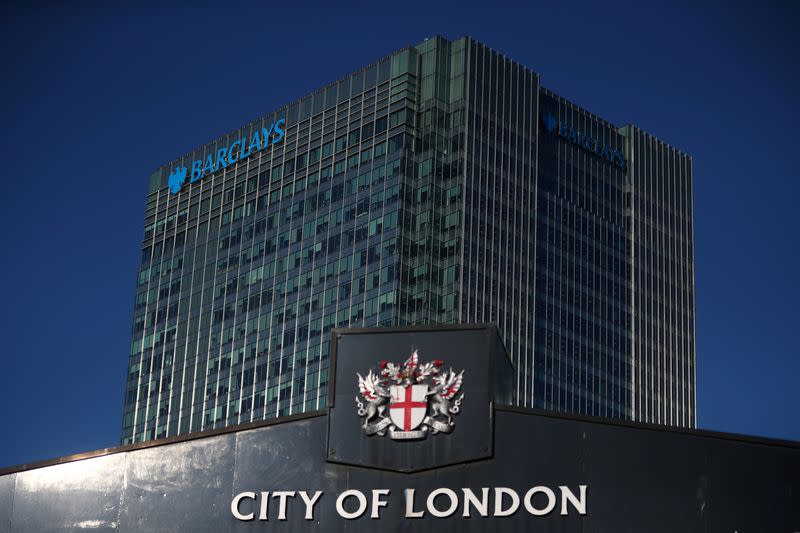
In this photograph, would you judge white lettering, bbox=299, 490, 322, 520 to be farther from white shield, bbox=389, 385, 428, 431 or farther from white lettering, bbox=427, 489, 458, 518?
white lettering, bbox=427, 489, 458, 518

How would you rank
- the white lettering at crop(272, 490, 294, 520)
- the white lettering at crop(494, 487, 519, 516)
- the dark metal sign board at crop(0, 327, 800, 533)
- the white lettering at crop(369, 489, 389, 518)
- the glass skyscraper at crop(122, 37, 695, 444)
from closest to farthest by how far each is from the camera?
the dark metal sign board at crop(0, 327, 800, 533) < the white lettering at crop(494, 487, 519, 516) < the white lettering at crop(369, 489, 389, 518) < the white lettering at crop(272, 490, 294, 520) < the glass skyscraper at crop(122, 37, 695, 444)

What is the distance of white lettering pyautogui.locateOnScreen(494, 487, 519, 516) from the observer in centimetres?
3731

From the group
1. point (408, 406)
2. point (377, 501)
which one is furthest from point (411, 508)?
point (408, 406)

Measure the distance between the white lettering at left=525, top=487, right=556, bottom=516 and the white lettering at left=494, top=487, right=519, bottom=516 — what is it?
0.80 feet

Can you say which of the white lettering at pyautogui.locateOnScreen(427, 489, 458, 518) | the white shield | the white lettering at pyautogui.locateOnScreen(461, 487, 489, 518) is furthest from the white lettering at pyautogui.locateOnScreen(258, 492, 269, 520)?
the white lettering at pyautogui.locateOnScreen(461, 487, 489, 518)

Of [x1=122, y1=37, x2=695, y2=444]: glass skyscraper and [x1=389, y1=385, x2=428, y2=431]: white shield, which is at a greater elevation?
[x1=122, y1=37, x2=695, y2=444]: glass skyscraper

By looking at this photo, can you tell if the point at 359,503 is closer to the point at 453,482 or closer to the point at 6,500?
the point at 453,482

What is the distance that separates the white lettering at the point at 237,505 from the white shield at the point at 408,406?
149 inches

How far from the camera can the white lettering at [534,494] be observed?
37.2 meters

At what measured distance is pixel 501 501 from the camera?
37.4m

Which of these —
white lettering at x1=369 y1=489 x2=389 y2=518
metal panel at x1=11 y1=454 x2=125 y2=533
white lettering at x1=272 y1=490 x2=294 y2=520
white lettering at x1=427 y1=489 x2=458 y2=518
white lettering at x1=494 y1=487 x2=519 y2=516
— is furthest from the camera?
metal panel at x1=11 y1=454 x2=125 y2=533

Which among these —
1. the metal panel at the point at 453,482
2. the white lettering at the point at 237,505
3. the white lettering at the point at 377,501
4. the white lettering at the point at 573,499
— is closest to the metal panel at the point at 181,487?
the metal panel at the point at 453,482

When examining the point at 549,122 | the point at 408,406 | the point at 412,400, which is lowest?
the point at 408,406

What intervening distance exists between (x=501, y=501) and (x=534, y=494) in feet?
2.46
